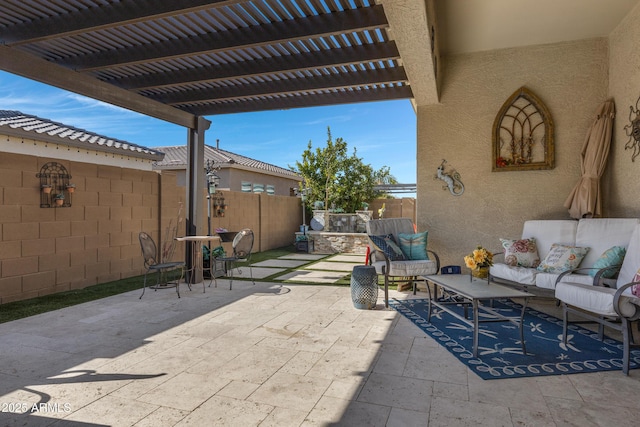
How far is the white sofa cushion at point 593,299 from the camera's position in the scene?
2.80 meters

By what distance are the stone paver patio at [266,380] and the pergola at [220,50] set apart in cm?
280

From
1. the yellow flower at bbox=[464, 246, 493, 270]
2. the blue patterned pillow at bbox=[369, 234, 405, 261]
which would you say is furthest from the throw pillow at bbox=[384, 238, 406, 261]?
the yellow flower at bbox=[464, 246, 493, 270]

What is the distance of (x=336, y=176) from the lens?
45.2 ft

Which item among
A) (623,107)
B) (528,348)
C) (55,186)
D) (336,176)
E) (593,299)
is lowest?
(528,348)

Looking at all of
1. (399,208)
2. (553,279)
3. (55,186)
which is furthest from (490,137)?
(399,208)

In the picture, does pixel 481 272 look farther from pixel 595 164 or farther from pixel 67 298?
pixel 67 298

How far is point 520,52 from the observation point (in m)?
5.26

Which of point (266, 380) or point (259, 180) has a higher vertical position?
point (259, 180)

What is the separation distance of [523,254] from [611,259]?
1000mm

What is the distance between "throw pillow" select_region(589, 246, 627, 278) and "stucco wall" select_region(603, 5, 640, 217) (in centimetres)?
73

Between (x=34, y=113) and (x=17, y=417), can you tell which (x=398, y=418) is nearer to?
(x=17, y=417)

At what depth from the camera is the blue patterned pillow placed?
5023mm

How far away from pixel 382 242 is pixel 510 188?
205 centimetres

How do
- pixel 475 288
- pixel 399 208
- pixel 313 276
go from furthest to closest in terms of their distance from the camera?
pixel 399 208
pixel 313 276
pixel 475 288
